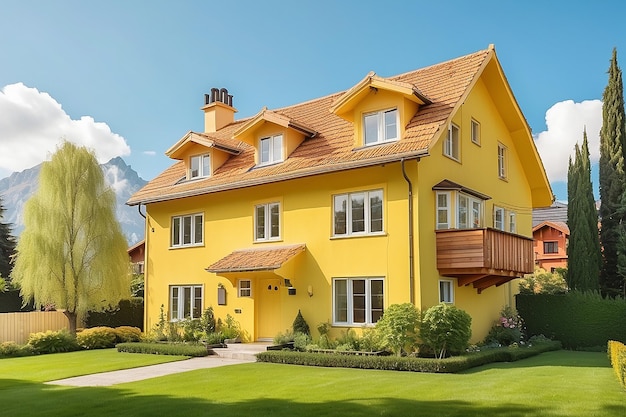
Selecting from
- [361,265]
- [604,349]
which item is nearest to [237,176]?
[361,265]

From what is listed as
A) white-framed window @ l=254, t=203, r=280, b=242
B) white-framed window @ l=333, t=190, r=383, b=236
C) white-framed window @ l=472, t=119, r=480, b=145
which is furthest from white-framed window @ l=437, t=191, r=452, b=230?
white-framed window @ l=254, t=203, r=280, b=242

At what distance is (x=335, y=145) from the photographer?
21656 millimetres

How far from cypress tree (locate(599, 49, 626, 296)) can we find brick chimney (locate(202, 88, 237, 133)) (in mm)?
18393

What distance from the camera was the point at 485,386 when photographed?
13141 mm

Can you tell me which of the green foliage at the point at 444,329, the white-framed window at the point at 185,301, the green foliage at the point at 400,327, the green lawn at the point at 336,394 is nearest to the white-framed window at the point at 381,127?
the green foliage at the point at 400,327

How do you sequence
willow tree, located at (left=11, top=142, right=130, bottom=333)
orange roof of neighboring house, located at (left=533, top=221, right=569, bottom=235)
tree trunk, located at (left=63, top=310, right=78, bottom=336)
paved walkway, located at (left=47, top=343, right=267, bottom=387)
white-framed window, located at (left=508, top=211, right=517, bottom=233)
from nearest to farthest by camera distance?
paved walkway, located at (left=47, top=343, right=267, bottom=387) → white-framed window, located at (left=508, top=211, right=517, bottom=233) → willow tree, located at (left=11, top=142, right=130, bottom=333) → tree trunk, located at (left=63, top=310, right=78, bottom=336) → orange roof of neighboring house, located at (left=533, top=221, right=569, bottom=235)

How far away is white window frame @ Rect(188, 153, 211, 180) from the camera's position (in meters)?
25.7

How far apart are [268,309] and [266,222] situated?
317cm

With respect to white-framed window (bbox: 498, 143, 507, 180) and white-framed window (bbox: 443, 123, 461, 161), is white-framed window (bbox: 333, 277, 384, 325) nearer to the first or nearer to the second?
white-framed window (bbox: 443, 123, 461, 161)

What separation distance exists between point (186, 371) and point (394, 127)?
10001mm

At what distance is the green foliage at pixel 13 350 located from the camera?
23.2 metres

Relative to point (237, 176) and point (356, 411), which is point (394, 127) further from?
point (356, 411)

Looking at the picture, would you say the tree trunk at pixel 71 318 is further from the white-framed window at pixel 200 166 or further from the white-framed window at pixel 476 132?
the white-framed window at pixel 476 132

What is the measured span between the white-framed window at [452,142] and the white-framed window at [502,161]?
436 centimetres
